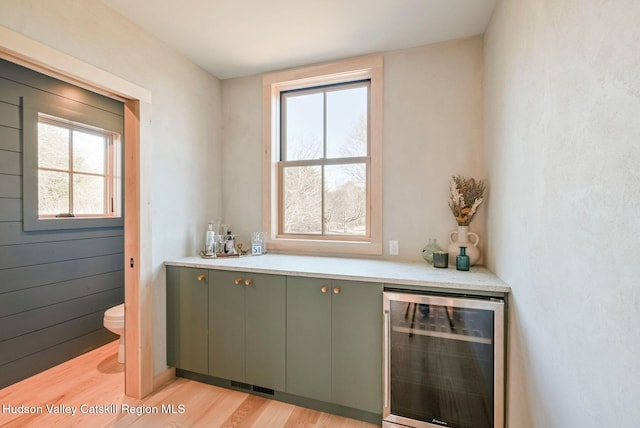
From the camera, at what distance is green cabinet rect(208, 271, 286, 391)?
1.95 meters

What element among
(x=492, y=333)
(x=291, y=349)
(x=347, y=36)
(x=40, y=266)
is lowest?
(x=291, y=349)

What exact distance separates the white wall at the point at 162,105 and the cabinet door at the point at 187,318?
0.07 m

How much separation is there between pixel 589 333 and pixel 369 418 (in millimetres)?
1470

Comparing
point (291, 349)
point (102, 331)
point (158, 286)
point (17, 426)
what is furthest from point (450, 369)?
point (102, 331)

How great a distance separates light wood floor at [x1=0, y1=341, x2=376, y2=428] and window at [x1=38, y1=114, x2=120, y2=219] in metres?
1.35

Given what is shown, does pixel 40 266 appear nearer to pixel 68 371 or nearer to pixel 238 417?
pixel 68 371

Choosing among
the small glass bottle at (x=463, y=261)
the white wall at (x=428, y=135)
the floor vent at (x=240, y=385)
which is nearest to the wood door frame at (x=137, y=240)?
the floor vent at (x=240, y=385)

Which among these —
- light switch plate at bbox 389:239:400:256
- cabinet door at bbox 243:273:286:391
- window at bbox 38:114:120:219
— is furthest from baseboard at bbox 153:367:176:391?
light switch plate at bbox 389:239:400:256

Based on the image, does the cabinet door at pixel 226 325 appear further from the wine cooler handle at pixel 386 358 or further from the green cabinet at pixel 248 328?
the wine cooler handle at pixel 386 358

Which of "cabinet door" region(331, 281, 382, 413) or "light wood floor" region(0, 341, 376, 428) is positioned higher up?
"cabinet door" region(331, 281, 382, 413)

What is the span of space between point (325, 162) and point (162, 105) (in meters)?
1.40

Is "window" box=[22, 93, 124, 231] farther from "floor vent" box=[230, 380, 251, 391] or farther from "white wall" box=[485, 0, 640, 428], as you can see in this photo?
"white wall" box=[485, 0, 640, 428]

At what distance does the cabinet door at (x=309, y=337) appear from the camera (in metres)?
1.83

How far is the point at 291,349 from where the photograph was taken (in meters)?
1.91
